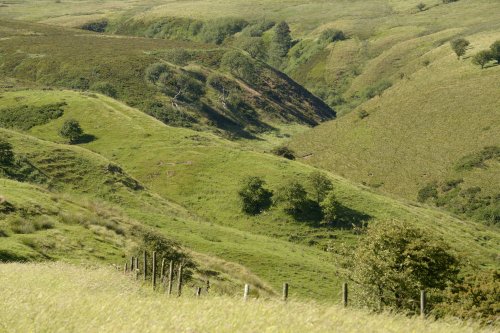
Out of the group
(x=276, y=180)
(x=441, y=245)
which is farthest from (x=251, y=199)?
(x=441, y=245)

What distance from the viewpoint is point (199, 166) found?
9269 centimetres

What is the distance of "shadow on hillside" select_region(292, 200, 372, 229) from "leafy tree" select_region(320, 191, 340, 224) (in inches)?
20.2

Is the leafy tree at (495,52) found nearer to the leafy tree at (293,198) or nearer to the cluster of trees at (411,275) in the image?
the leafy tree at (293,198)

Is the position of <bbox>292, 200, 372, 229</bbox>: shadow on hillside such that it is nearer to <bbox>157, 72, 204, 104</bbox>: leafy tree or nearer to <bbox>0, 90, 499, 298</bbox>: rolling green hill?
<bbox>0, 90, 499, 298</bbox>: rolling green hill

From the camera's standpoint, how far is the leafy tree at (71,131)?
99.4 meters

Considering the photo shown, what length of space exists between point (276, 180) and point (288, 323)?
7521 centimetres

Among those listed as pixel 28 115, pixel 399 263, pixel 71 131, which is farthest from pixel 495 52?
pixel 399 263

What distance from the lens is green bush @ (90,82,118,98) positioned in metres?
142

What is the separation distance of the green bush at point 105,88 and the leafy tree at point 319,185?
73.4 m

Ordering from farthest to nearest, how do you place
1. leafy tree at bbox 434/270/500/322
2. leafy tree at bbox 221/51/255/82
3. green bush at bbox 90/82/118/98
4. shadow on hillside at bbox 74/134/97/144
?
leafy tree at bbox 221/51/255/82 < green bush at bbox 90/82/118/98 < shadow on hillside at bbox 74/134/97/144 < leafy tree at bbox 434/270/500/322

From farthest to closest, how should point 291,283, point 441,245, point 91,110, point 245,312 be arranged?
point 91,110 → point 291,283 → point 441,245 → point 245,312

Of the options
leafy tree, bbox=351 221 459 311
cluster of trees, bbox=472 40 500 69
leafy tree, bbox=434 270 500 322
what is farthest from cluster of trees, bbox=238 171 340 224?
cluster of trees, bbox=472 40 500 69

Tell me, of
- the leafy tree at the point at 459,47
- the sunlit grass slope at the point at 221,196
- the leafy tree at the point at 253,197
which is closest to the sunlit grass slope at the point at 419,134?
the leafy tree at the point at 459,47

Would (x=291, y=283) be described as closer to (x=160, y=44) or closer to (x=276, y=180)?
(x=276, y=180)
